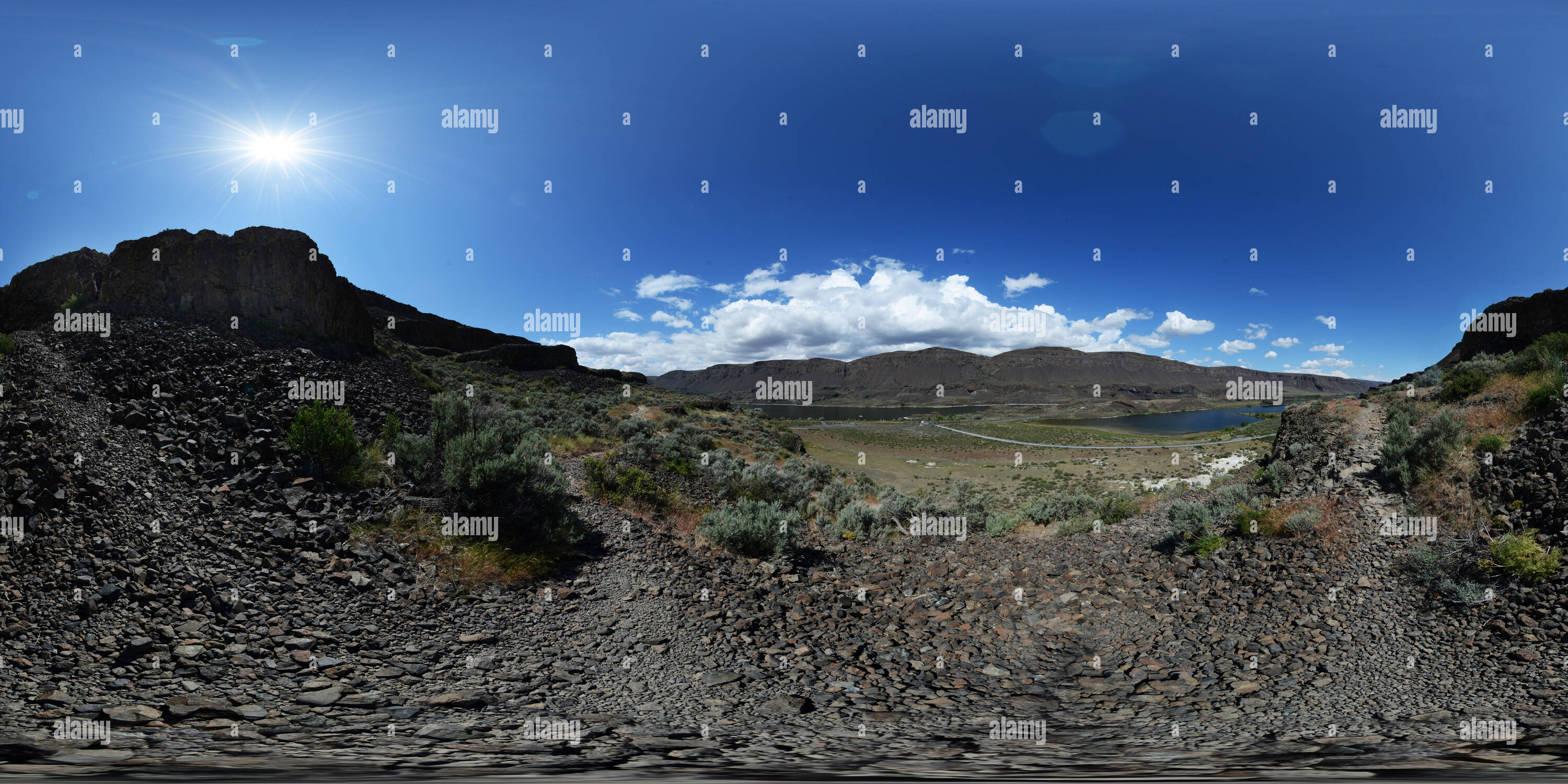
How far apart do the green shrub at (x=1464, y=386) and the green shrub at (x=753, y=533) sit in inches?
674

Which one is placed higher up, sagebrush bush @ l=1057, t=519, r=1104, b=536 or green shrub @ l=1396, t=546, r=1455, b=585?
green shrub @ l=1396, t=546, r=1455, b=585

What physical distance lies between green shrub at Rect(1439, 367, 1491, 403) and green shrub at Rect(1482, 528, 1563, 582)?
35.1 ft

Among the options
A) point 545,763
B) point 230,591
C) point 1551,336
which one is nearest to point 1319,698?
point 545,763

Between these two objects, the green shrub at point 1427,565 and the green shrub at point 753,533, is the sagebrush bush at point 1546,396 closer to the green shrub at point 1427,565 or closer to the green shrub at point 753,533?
the green shrub at point 1427,565

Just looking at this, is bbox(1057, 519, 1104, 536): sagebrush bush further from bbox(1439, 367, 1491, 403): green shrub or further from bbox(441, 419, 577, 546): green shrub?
bbox(1439, 367, 1491, 403): green shrub

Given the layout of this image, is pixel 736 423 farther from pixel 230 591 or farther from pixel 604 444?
pixel 230 591

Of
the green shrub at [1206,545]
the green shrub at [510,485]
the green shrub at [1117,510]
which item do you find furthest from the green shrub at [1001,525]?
the green shrub at [510,485]

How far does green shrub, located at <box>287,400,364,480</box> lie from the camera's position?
7508 mm

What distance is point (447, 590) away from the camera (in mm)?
5922

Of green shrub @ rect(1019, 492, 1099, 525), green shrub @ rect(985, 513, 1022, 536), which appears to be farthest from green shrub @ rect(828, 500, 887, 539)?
green shrub @ rect(1019, 492, 1099, 525)

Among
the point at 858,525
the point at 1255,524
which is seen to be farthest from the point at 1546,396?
the point at 858,525

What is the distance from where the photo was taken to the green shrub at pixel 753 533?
8602 millimetres

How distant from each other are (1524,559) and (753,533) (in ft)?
29.5

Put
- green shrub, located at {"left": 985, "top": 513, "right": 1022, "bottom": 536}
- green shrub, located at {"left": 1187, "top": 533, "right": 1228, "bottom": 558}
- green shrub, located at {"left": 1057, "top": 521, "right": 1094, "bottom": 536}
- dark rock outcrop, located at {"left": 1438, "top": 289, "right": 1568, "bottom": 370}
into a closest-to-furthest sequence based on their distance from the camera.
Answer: green shrub, located at {"left": 1187, "top": 533, "right": 1228, "bottom": 558}
green shrub, located at {"left": 1057, "top": 521, "right": 1094, "bottom": 536}
green shrub, located at {"left": 985, "top": 513, "right": 1022, "bottom": 536}
dark rock outcrop, located at {"left": 1438, "top": 289, "right": 1568, "bottom": 370}
